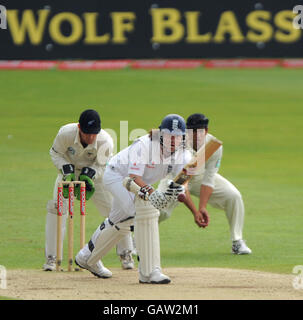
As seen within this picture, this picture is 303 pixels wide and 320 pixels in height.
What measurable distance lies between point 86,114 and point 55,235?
1.36 metres

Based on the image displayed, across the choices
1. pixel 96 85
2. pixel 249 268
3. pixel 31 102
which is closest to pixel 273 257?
pixel 249 268

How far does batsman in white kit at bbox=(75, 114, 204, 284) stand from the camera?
8055mm

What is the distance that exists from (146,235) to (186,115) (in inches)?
568

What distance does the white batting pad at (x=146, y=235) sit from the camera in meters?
8.24

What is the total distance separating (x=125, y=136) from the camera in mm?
20000

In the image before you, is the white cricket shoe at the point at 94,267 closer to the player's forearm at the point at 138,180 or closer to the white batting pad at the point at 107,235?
the white batting pad at the point at 107,235

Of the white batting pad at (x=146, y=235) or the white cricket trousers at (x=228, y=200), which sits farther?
the white cricket trousers at (x=228, y=200)

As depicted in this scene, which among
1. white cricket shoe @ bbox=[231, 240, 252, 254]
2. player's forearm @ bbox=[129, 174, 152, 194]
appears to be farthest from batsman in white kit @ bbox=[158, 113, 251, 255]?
player's forearm @ bbox=[129, 174, 152, 194]

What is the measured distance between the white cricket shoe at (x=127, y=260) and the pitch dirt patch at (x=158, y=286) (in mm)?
172

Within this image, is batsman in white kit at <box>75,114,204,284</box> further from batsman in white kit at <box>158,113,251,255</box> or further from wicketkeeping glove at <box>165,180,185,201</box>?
batsman in white kit at <box>158,113,251,255</box>

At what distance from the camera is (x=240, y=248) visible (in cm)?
1055

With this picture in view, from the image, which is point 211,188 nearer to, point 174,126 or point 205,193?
point 205,193

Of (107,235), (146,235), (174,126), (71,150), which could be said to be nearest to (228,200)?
(71,150)
